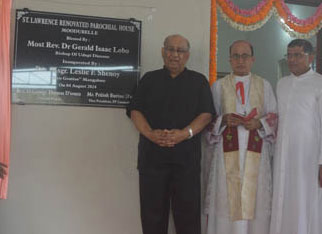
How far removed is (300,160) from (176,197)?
3.22 feet

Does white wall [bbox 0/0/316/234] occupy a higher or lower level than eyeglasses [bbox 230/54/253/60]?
lower

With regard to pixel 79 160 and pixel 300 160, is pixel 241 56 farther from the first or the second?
pixel 79 160

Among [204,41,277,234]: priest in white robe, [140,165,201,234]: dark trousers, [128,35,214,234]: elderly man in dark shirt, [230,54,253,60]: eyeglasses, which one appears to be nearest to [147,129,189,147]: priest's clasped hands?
[128,35,214,234]: elderly man in dark shirt

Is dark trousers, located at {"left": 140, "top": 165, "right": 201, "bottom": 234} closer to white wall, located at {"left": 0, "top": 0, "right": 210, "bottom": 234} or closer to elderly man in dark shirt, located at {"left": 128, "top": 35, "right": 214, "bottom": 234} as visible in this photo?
elderly man in dark shirt, located at {"left": 128, "top": 35, "right": 214, "bottom": 234}

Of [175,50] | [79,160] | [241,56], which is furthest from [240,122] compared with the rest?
[79,160]

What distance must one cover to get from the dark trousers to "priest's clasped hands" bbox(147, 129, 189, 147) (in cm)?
21

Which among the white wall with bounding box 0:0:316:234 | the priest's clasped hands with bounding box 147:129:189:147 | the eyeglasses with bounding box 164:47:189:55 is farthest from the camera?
the white wall with bounding box 0:0:316:234

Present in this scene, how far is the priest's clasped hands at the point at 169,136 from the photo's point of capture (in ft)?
9.54

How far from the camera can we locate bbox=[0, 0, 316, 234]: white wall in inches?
128

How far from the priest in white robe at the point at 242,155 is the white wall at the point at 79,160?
0.64 meters

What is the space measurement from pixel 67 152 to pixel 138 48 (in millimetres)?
1086

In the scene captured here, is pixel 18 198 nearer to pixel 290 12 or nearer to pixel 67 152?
pixel 67 152

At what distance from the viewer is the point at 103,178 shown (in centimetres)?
339

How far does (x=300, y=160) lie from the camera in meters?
3.00
